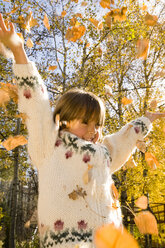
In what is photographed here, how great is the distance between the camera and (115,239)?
2.46ft

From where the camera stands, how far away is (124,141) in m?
1.68

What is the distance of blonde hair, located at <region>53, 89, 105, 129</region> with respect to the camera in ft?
4.67

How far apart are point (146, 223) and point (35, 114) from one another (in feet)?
3.77

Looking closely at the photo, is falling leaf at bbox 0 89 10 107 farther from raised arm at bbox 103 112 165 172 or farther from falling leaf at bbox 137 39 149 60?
falling leaf at bbox 137 39 149 60

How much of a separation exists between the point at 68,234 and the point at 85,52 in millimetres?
6556

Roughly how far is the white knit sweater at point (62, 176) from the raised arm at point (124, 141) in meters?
0.21

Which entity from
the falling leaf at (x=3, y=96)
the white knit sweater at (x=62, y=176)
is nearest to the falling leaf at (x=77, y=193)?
the white knit sweater at (x=62, y=176)

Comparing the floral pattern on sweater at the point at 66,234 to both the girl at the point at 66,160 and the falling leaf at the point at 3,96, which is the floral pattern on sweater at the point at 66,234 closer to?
the girl at the point at 66,160

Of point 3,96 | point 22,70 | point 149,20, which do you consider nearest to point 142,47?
point 149,20

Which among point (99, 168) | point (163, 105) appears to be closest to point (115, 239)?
point (99, 168)

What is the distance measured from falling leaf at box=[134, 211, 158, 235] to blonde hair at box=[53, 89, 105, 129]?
79 cm

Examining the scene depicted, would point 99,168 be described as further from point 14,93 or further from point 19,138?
point 19,138

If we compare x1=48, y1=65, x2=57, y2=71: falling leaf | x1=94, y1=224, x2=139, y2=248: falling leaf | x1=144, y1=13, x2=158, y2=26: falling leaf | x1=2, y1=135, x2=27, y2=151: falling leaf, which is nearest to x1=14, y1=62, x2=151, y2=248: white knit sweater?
x1=94, y1=224, x2=139, y2=248: falling leaf

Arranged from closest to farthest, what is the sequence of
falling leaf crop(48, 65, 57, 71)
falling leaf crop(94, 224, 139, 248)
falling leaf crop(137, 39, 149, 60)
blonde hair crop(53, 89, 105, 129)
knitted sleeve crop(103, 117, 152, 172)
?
falling leaf crop(94, 224, 139, 248) → blonde hair crop(53, 89, 105, 129) → knitted sleeve crop(103, 117, 152, 172) → falling leaf crop(137, 39, 149, 60) → falling leaf crop(48, 65, 57, 71)
